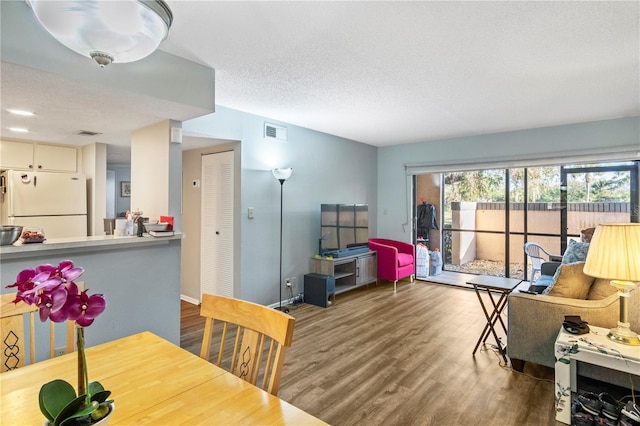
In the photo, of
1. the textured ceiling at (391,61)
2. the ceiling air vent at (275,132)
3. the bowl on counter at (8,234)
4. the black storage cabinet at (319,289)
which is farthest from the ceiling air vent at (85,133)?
the black storage cabinet at (319,289)

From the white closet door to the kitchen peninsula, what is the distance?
55.2 inches

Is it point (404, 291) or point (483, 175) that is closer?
point (404, 291)

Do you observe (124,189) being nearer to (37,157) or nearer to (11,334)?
(37,157)

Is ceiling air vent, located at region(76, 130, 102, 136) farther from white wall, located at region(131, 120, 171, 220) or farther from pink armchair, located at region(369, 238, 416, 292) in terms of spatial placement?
pink armchair, located at region(369, 238, 416, 292)

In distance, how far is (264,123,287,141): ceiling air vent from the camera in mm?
4426

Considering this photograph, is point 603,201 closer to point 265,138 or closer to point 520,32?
point 520,32

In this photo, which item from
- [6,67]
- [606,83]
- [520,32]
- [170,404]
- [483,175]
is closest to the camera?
[170,404]

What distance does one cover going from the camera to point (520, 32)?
226 cm

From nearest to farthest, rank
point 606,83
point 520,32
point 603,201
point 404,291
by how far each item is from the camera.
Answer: point 520,32, point 606,83, point 603,201, point 404,291

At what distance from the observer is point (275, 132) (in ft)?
14.9

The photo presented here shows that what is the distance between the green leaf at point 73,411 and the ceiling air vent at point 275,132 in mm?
3948

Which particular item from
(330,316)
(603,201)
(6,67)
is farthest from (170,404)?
(603,201)

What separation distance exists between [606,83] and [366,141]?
3.43 m

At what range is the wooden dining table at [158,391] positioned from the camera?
37.7 inches
